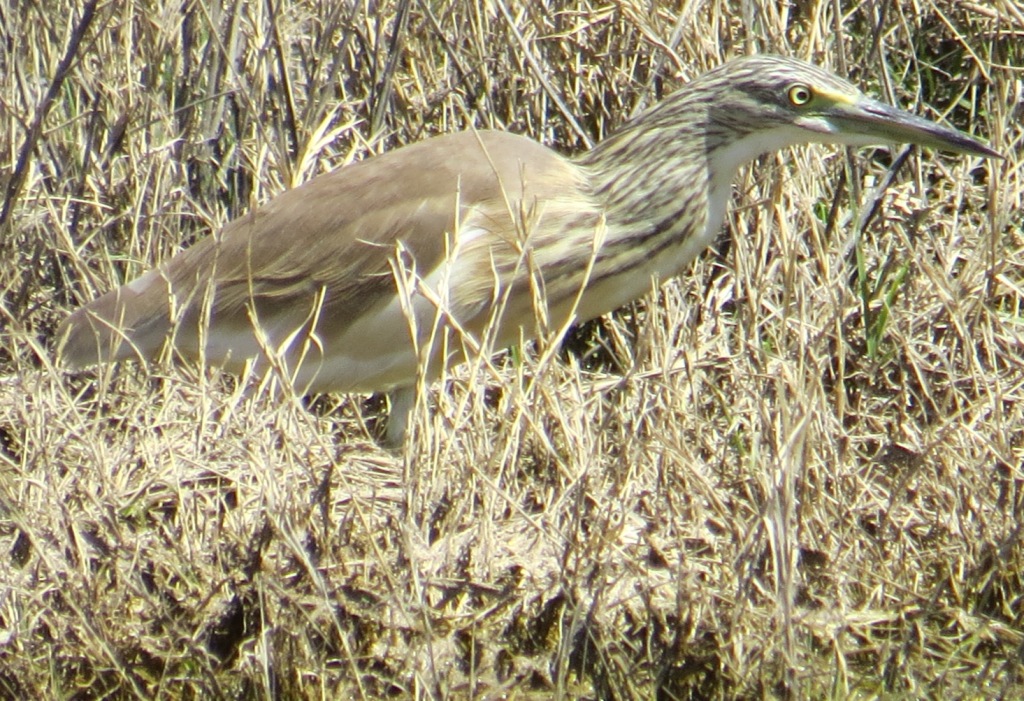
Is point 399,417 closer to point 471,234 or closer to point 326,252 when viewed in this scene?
point 326,252

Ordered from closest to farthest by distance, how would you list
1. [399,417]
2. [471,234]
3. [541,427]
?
1. [541,427]
2. [471,234]
3. [399,417]

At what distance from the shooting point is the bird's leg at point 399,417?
14.0ft

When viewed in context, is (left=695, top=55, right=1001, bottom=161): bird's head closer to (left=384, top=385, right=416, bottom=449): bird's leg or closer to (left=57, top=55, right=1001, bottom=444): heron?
(left=57, top=55, right=1001, bottom=444): heron

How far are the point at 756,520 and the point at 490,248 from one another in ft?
3.37

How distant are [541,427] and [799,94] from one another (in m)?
1.13

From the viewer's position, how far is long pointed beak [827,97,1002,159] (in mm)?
4028

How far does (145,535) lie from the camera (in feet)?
11.6

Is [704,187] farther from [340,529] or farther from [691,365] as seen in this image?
[340,529]

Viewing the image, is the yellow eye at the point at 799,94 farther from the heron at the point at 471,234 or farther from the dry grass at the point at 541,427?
the dry grass at the point at 541,427

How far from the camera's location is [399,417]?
14.1 ft

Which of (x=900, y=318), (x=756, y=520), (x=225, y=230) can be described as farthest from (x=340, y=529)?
(x=900, y=318)

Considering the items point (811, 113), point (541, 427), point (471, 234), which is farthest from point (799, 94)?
point (541, 427)

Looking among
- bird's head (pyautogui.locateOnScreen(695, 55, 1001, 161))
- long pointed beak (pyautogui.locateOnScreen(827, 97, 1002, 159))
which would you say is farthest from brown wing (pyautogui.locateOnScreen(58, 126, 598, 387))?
long pointed beak (pyautogui.locateOnScreen(827, 97, 1002, 159))

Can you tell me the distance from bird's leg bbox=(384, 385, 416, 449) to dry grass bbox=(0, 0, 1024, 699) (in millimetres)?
81
